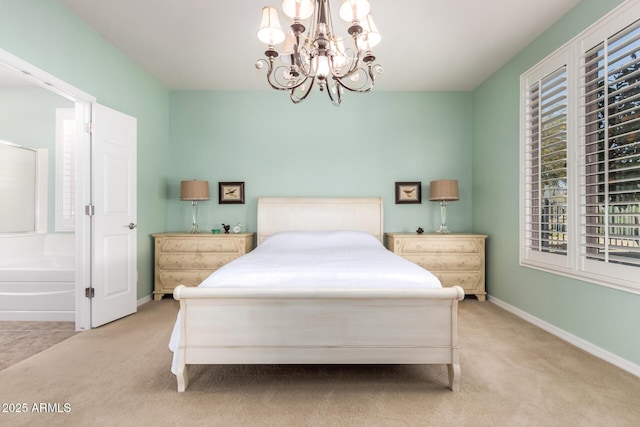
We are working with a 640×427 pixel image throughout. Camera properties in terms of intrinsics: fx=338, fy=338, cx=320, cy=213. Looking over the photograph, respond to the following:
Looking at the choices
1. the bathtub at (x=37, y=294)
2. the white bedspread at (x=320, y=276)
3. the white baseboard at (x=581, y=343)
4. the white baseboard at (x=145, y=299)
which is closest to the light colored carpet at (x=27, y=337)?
the bathtub at (x=37, y=294)

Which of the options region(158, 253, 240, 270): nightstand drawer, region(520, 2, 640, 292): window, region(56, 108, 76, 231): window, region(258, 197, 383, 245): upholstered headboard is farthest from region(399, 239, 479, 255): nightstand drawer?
region(56, 108, 76, 231): window

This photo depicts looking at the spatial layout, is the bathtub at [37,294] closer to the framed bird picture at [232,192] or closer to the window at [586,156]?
the framed bird picture at [232,192]

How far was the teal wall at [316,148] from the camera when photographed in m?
4.57

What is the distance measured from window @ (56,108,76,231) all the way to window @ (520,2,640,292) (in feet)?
17.7

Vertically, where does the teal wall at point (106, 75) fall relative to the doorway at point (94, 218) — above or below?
above

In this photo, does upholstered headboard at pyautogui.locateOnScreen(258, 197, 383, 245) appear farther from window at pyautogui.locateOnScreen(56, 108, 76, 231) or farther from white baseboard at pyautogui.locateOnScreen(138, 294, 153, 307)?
window at pyautogui.locateOnScreen(56, 108, 76, 231)

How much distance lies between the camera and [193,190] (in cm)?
417

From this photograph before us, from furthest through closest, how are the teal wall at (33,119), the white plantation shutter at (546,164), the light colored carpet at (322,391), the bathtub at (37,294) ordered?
the teal wall at (33,119) < the bathtub at (37,294) < the white plantation shutter at (546,164) < the light colored carpet at (322,391)

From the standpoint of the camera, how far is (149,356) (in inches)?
96.9

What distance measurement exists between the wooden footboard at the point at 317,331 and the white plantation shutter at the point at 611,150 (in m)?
1.42

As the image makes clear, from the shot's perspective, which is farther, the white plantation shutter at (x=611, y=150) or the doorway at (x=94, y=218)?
the doorway at (x=94, y=218)

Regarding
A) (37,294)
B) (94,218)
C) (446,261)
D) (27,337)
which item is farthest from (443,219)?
(37,294)

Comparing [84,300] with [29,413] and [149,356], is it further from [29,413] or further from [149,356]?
[29,413]

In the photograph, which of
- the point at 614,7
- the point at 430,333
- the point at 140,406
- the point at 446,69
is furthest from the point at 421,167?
the point at 140,406
